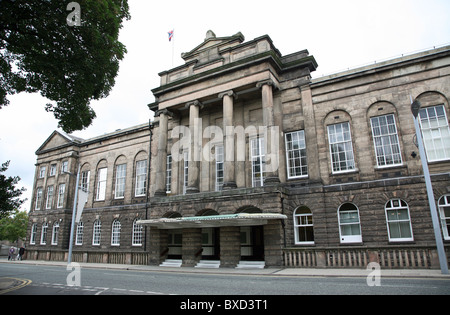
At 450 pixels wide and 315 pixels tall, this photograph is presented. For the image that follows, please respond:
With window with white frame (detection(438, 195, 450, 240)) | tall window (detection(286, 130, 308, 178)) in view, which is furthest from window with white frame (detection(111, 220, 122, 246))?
window with white frame (detection(438, 195, 450, 240))

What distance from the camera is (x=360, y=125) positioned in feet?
67.6

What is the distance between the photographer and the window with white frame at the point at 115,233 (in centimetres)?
3104

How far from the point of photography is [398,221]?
59.8ft

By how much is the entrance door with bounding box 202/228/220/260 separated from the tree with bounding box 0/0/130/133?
14288 mm

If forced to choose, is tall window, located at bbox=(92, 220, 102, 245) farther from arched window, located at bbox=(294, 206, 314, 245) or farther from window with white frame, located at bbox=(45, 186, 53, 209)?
arched window, located at bbox=(294, 206, 314, 245)

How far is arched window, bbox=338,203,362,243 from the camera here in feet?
63.1

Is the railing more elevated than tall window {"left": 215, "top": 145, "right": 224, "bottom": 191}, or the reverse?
tall window {"left": 215, "top": 145, "right": 224, "bottom": 191}

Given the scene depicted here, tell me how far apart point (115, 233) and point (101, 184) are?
21.1ft

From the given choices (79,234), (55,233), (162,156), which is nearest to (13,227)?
(55,233)

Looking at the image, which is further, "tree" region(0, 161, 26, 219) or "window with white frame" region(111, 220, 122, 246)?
"window with white frame" region(111, 220, 122, 246)

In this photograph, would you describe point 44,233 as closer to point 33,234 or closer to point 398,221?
point 33,234

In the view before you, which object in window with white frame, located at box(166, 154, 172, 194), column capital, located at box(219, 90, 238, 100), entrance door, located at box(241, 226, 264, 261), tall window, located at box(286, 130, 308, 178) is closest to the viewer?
tall window, located at box(286, 130, 308, 178)

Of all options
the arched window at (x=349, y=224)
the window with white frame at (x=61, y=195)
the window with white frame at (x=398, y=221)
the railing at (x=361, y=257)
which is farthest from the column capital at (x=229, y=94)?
the window with white frame at (x=61, y=195)
